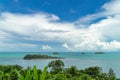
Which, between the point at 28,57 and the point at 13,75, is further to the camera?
the point at 28,57

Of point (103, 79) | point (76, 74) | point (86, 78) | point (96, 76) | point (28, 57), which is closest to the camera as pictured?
point (86, 78)

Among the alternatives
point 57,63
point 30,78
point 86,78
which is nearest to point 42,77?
point 30,78

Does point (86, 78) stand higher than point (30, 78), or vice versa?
point (30, 78)

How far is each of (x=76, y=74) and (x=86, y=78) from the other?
5.84 meters

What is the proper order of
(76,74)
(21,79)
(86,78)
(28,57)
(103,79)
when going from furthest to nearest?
(28,57), (76,74), (103,79), (86,78), (21,79)

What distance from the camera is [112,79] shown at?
27.4 metres

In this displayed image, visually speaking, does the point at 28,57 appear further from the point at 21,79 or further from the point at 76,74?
the point at 21,79

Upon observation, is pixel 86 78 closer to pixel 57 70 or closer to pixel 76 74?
pixel 76 74

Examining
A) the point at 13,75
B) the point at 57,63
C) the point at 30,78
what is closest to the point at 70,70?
the point at 57,63

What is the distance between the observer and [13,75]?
929 inches

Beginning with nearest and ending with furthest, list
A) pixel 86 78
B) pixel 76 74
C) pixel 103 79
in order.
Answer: pixel 86 78 < pixel 103 79 < pixel 76 74

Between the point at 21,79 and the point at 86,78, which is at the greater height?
the point at 21,79

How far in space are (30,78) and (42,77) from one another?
22cm

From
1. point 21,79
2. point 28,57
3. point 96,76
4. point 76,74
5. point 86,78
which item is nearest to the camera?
point 21,79
